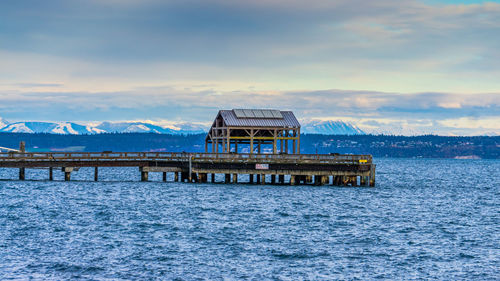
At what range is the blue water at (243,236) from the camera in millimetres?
31341

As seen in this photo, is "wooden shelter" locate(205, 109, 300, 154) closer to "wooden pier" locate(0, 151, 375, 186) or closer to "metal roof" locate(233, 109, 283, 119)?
"metal roof" locate(233, 109, 283, 119)

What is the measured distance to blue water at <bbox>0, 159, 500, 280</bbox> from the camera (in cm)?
3134

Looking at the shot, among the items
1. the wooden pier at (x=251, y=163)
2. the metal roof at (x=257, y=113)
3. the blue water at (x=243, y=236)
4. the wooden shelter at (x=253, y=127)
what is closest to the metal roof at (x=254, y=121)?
the wooden shelter at (x=253, y=127)

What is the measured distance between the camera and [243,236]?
40.7 meters

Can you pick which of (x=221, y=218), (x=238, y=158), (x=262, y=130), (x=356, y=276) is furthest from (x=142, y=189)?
(x=356, y=276)

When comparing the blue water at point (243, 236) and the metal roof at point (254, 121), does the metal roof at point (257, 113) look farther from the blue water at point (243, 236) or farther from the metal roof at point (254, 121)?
the blue water at point (243, 236)

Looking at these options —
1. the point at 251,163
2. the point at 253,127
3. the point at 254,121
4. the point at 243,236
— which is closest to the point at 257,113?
the point at 254,121

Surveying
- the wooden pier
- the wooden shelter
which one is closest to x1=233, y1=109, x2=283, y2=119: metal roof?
the wooden shelter

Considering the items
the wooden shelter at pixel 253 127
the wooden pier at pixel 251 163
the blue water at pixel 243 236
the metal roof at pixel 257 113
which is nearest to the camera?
the blue water at pixel 243 236

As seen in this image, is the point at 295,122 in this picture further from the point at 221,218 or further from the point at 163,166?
the point at 221,218

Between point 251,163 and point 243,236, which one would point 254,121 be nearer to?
point 251,163

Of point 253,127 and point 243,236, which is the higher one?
point 253,127

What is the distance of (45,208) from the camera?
53094 mm

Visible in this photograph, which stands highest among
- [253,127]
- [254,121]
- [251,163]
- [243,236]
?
[254,121]
